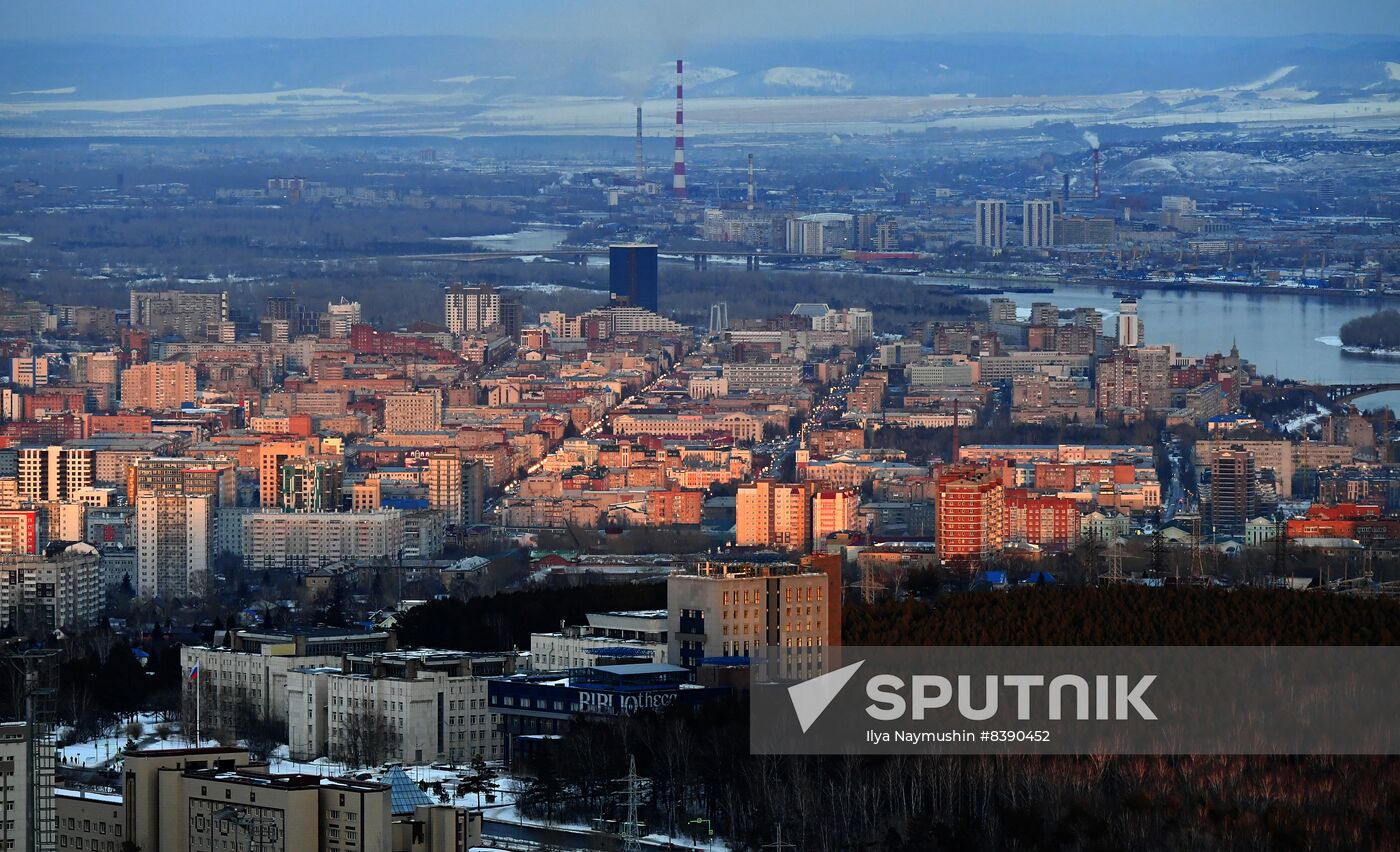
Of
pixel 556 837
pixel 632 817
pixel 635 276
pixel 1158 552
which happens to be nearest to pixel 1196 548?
pixel 1158 552

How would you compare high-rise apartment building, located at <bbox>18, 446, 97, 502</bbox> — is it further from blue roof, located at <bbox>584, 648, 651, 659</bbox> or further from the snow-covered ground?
blue roof, located at <bbox>584, 648, 651, 659</bbox>

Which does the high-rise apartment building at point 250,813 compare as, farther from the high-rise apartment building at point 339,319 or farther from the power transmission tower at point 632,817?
the high-rise apartment building at point 339,319

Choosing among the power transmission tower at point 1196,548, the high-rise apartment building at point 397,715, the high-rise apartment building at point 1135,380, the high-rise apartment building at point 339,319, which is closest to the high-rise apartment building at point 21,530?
the power transmission tower at point 1196,548

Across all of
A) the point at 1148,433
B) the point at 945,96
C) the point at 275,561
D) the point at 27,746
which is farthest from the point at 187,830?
the point at 945,96

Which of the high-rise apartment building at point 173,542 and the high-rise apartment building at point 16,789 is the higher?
the high-rise apartment building at point 16,789

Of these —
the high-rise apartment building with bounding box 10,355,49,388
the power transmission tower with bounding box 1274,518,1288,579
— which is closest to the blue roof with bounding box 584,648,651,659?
the power transmission tower with bounding box 1274,518,1288,579
